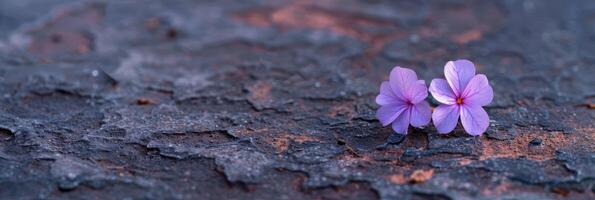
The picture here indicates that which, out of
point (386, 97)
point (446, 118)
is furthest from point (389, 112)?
point (446, 118)

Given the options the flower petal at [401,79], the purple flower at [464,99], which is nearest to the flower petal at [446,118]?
the purple flower at [464,99]

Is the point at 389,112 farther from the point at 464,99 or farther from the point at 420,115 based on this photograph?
the point at 464,99

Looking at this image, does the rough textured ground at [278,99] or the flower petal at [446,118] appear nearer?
the rough textured ground at [278,99]

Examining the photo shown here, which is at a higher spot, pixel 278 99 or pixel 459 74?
pixel 459 74

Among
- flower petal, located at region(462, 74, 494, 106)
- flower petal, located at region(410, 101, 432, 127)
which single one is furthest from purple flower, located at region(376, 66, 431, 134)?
flower petal, located at region(462, 74, 494, 106)

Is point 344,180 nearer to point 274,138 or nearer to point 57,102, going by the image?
point 274,138

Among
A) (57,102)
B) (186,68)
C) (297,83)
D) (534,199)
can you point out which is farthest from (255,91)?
(534,199)

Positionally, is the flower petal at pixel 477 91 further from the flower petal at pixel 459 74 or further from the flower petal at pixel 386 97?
the flower petal at pixel 386 97

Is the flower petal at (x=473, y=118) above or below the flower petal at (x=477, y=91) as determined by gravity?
below
